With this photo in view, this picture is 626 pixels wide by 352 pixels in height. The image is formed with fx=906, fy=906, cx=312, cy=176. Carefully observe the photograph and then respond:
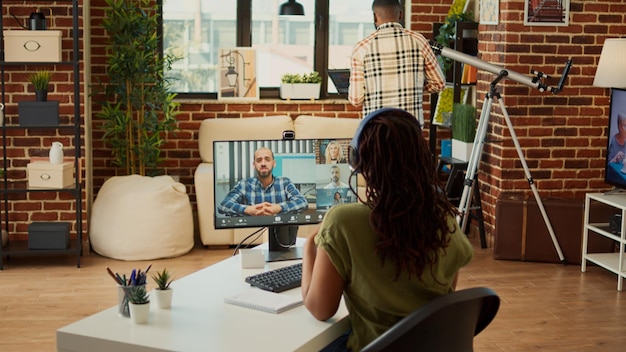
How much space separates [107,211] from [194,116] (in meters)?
1.36

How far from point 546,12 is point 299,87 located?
210cm

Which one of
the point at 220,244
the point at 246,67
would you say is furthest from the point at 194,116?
the point at 220,244

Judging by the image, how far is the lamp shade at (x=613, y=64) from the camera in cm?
574

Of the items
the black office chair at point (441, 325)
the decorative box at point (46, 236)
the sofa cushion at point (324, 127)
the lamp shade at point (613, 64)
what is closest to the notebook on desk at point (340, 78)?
the sofa cushion at point (324, 127)

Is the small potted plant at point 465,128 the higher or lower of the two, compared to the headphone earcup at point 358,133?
lower

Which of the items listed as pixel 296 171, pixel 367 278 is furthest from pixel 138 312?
pixel 296 171

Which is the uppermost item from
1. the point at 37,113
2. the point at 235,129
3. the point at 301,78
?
the point at 301,78

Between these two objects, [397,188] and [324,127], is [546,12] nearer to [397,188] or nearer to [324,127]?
[324,127]

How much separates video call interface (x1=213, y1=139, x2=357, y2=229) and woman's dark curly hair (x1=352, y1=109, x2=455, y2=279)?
1.06m

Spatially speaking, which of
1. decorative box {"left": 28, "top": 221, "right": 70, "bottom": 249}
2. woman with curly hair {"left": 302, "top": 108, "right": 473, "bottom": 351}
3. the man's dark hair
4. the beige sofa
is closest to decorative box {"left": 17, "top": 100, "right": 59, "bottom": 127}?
decorative box {"left": 28, "top": 221, "right": 70, "bottom": 249}

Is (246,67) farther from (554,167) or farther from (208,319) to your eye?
(208,319)

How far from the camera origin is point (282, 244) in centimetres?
354

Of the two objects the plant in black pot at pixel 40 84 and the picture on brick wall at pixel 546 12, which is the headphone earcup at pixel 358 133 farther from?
the picture on brick wall at pixel 546 12

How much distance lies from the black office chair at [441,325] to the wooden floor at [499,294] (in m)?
2.31
